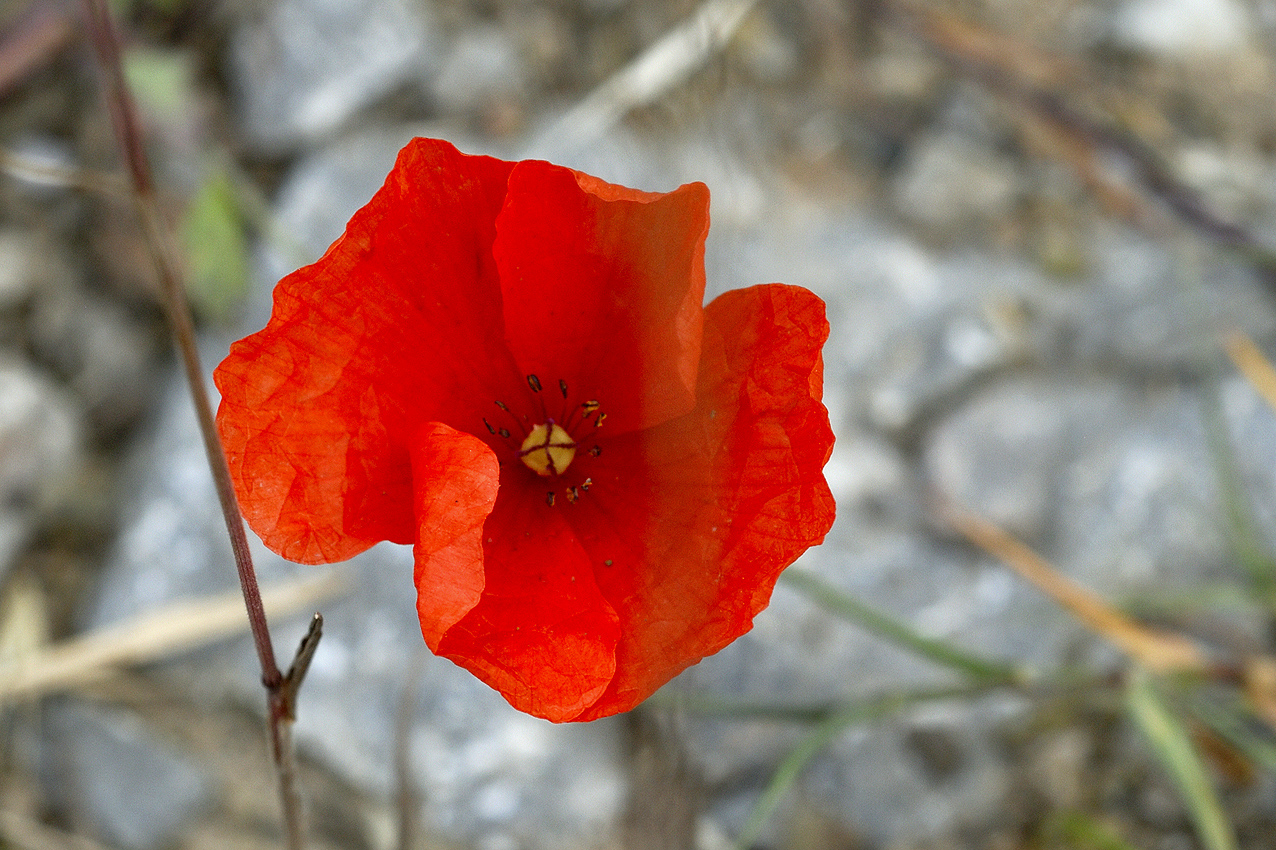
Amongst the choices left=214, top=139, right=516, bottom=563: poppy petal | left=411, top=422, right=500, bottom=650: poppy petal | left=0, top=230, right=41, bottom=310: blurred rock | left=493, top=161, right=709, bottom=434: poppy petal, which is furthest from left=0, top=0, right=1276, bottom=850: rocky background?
left=411, top=422, right=500, bottom=650: poppy petal

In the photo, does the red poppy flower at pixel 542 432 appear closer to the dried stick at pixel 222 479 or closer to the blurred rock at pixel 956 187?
the dried stick at pixel 222 479

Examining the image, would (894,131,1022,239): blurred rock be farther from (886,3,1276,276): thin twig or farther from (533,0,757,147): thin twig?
(533,0,757,147): thin twig

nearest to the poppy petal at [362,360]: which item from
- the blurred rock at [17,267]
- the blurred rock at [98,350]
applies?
the blurred rock at [98,350]

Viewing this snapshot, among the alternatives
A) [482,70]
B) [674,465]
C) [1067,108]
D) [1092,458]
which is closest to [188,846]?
[674,465]

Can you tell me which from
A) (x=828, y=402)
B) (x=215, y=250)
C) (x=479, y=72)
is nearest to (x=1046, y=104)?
(x=828, y=402)

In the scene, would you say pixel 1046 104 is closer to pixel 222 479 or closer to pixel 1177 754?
pixel 1177 754

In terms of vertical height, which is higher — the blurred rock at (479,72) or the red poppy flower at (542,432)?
the blurred rock at (479,72)
